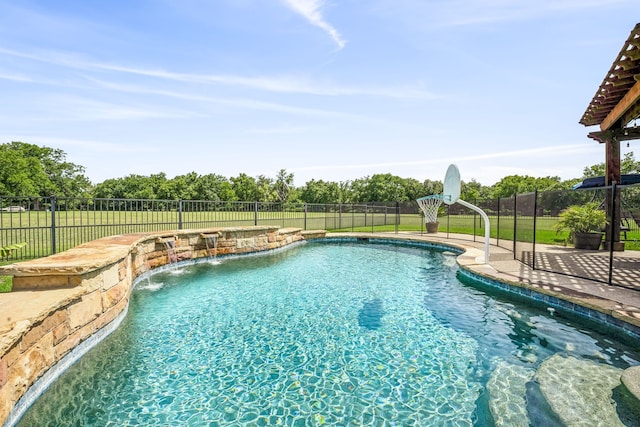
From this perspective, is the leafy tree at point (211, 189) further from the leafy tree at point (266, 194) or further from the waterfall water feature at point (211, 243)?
the waterfall water feature at point (211, 243)

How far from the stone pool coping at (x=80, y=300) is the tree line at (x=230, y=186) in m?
41.9

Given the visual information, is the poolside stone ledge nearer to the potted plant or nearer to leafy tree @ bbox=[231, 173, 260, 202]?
the potted plant

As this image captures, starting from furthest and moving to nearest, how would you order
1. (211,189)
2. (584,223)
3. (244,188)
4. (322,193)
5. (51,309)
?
(244,188) < (322,193) < (211,189) < (584,223) < (51,309)

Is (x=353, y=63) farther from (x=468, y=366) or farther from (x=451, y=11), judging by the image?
(x=468, y=366)

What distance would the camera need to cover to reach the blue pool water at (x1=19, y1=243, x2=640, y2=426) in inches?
101

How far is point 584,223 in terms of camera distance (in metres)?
9.38

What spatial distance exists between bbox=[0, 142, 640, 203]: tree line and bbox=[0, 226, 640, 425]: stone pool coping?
41.9m

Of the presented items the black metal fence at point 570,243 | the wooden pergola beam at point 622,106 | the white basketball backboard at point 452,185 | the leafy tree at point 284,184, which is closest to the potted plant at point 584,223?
the black metal fence at point 570,243

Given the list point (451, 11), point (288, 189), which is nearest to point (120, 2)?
point (451, 11)

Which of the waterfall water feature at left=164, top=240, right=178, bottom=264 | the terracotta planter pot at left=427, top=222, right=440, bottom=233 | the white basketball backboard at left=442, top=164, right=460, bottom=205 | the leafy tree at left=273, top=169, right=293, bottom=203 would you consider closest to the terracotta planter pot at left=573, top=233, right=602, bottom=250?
the white basketball backboard at left=442, top=164, right=460, bottom=205

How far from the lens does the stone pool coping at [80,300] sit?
93.8 inches

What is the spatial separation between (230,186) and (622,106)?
2177 inches

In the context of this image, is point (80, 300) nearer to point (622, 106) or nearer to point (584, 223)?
point (622, 106)

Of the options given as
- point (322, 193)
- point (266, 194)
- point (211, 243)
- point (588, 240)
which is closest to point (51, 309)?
point (211, 243)
